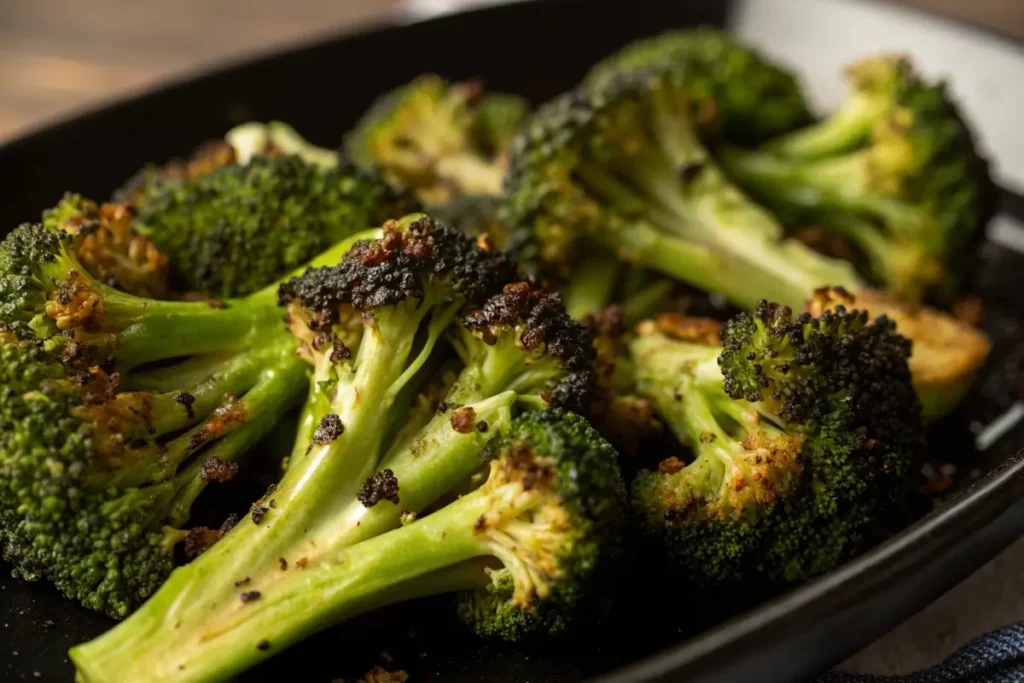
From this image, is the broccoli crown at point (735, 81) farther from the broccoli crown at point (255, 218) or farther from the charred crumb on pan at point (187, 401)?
the charred crumb on pan at point (187, 401)

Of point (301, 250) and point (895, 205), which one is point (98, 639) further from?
point (895, 205)

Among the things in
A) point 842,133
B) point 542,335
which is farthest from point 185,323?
point 842,133

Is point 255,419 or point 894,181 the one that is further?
point 894,181

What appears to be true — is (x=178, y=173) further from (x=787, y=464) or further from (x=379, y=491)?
(x=787, y=464)

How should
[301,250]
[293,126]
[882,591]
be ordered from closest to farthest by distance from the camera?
[882,591] < [301,250] < [293,126]

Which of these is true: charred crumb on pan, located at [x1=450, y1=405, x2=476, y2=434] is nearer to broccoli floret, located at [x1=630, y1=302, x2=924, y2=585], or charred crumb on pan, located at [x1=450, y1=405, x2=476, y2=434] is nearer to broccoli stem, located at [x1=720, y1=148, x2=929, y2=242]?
broccoli floret, located at [x1=630, y1=302, x2=924, y2=585]

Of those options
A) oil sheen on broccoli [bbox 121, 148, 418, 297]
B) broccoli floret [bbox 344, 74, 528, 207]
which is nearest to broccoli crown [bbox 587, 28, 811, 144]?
broccoli floret [bbox 344, 74, 528, 207]

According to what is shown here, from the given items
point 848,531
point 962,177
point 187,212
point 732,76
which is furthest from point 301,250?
point 962,177
